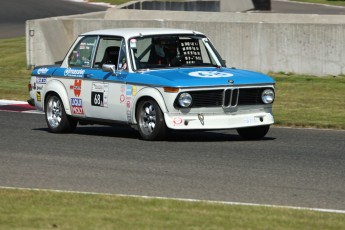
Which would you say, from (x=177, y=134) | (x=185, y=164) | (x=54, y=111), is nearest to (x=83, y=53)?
(x=54, y=111)

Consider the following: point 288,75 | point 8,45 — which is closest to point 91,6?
point 8,45

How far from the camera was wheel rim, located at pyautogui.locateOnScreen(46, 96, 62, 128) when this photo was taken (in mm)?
16672

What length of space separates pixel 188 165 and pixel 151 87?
2457 millimetres

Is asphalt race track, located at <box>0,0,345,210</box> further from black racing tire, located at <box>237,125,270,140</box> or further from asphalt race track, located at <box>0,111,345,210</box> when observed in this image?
black racing tire, located at <box>237,125,270,140</box>

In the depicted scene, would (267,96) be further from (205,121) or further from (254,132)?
(205,121)

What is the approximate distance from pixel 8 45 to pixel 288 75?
1144 centimetres

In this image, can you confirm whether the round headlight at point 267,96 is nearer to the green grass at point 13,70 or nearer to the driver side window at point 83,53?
the driver side window at point 83,53

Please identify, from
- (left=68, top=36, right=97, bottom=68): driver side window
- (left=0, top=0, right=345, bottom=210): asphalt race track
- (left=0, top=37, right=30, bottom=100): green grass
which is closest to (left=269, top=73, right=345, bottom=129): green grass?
Result: (left=0, top=0, right=345, bottom=210): asphalt race track

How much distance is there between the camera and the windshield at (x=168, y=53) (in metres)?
Result: 15.6

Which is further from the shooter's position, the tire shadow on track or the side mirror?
the tire shadow on track

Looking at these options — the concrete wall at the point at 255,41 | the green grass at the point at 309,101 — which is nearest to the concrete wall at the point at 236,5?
the concrete wall at the point at 255,41

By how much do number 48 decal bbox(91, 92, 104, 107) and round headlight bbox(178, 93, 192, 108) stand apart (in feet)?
5.47

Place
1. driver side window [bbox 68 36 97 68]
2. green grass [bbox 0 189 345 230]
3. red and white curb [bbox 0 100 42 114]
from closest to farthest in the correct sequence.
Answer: green grass [bbox 0 189 345 230] < driver side window [bbox 68 36 97 68] < red and white curb [bbox 0 100 42 114]

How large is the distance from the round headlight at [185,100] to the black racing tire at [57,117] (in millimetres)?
2576
